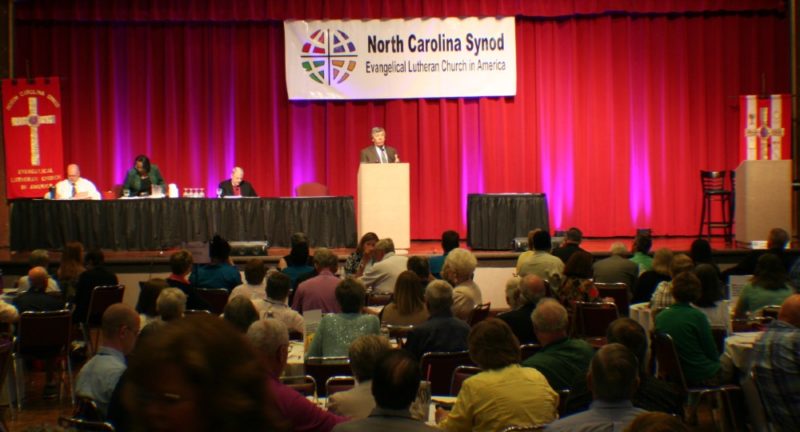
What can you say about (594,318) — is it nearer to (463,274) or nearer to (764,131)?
(463,274)

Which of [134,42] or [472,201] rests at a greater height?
[134,42]

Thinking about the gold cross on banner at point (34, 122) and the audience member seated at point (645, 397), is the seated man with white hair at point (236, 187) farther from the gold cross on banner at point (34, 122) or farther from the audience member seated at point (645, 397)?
the audience member seated at point (645, 397)

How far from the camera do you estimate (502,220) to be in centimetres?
1320

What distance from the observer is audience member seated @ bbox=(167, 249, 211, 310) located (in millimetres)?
7660

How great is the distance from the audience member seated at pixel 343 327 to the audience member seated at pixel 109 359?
128cm

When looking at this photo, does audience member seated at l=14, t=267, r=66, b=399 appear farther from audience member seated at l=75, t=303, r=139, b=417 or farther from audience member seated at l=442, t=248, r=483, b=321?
audience member seated at l=75, t=303, r=139, b=417

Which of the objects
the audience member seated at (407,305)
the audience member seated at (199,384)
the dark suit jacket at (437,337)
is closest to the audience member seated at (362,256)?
the audience member seated at (407,305)

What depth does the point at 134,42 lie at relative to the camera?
16172 mm

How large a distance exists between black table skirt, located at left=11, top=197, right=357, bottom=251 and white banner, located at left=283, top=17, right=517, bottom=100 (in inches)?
131

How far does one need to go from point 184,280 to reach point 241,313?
2.80 metres

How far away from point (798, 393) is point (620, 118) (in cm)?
1188

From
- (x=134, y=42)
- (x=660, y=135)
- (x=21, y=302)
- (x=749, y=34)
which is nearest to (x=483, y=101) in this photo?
(x=660, y=135)

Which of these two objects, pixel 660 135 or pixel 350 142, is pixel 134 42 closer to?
pixel 350 142

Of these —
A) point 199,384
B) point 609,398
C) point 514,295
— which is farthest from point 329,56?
point 199,384
